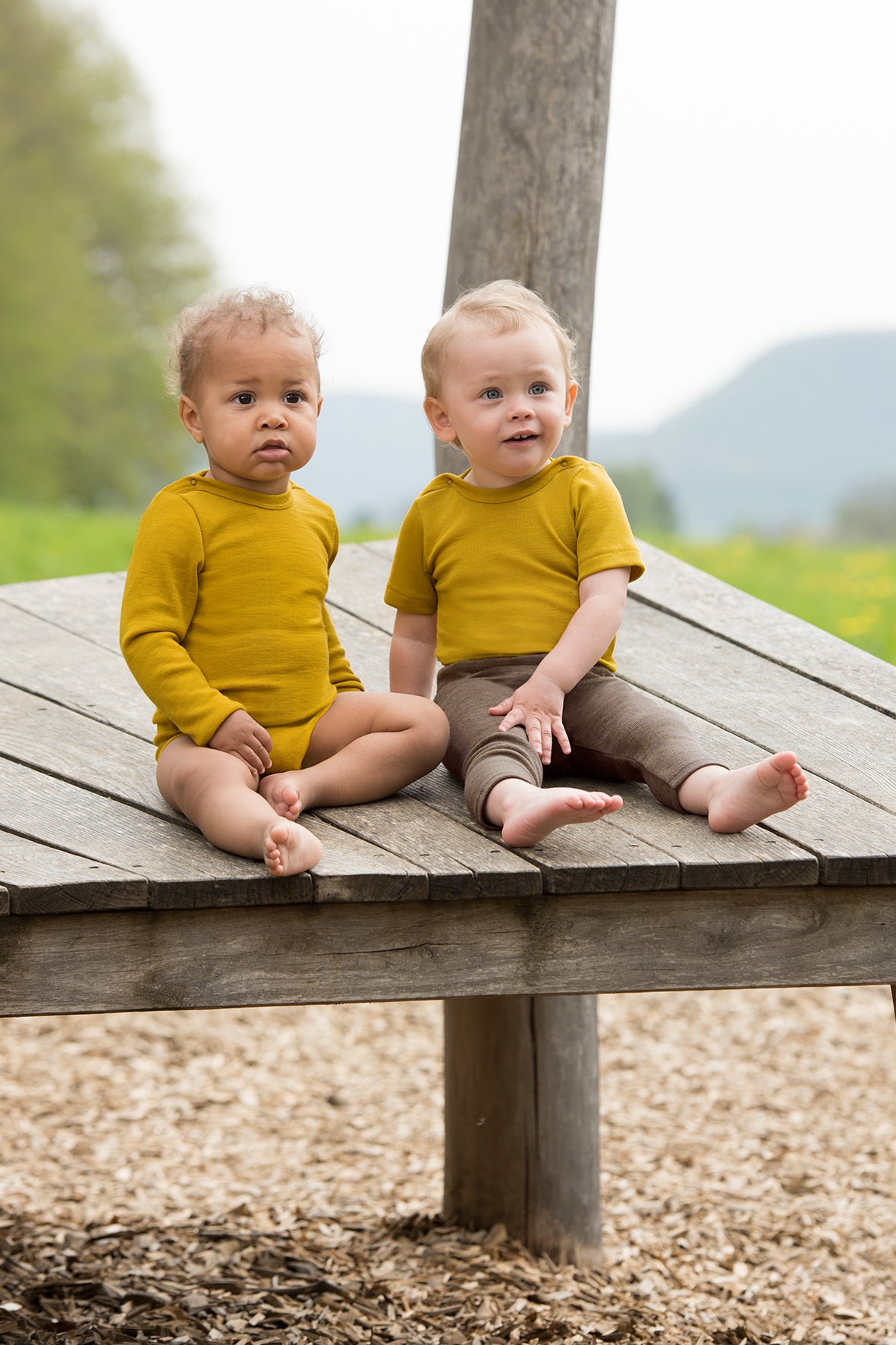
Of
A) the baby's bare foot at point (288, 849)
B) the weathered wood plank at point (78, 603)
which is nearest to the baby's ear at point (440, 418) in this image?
the baby's bare foot at point (288, 849)

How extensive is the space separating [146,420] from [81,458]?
Answer: 1.06m

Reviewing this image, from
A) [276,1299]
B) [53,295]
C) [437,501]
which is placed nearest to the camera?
[437,501]

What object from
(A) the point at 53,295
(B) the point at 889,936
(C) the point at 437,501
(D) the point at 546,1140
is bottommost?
(D) the point at 546,1140

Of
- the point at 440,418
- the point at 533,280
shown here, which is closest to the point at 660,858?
the point at 440,418

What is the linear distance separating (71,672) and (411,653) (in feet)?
2.58

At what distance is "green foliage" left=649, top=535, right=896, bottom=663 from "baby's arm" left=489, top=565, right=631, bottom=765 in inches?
160

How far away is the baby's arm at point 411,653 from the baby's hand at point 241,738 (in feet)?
1.48

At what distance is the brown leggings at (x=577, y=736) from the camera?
6.75ft

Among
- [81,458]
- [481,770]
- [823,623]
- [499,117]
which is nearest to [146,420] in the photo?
[81,458]

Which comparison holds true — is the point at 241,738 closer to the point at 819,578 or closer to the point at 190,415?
the point at 190,415

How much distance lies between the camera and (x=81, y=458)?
19172 millimetres

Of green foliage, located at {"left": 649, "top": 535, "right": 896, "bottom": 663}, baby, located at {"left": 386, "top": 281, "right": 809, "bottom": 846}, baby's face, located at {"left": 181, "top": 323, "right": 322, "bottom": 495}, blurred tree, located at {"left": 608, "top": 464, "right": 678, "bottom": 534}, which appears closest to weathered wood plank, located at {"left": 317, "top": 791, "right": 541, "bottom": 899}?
baby, located at {"left": 386, "top": 281, "right": 809, "bottom": 846}

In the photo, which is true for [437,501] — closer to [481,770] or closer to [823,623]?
[481,770]

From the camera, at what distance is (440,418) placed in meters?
2.27
